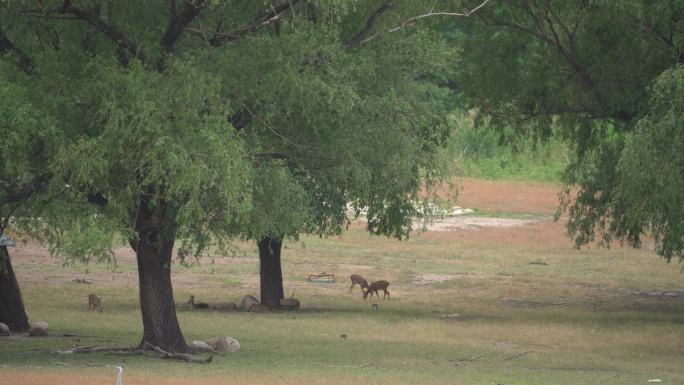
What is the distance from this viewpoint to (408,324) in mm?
29125

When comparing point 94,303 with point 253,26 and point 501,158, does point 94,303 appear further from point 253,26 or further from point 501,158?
point 501,158

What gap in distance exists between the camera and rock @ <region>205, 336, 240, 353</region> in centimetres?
2281

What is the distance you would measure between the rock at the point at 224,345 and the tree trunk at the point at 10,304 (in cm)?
446

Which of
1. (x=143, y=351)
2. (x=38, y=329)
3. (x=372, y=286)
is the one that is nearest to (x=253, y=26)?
(x=143, y=351)

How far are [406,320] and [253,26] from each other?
11764 millimetres

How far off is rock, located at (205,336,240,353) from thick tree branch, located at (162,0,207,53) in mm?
5718

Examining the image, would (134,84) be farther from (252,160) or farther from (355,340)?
(355,340)

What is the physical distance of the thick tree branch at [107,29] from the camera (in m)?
18.9

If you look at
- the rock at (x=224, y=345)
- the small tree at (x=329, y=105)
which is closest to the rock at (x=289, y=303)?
the small tree at (x=329, y=105)

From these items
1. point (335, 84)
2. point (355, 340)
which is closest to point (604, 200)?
point (355, 340)

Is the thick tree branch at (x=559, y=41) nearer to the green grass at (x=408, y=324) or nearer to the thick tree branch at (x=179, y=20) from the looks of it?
the green grass at (x=408, y=324)

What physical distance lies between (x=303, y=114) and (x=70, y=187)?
3779 millimetres

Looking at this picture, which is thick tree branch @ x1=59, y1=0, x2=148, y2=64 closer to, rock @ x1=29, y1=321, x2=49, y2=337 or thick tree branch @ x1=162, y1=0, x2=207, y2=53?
thick tree branch @ x1=162, y1=0, x2=207, y2=53

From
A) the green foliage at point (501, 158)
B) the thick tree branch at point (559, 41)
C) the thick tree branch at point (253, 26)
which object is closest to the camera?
the thick tree branch at point (253, 26)
